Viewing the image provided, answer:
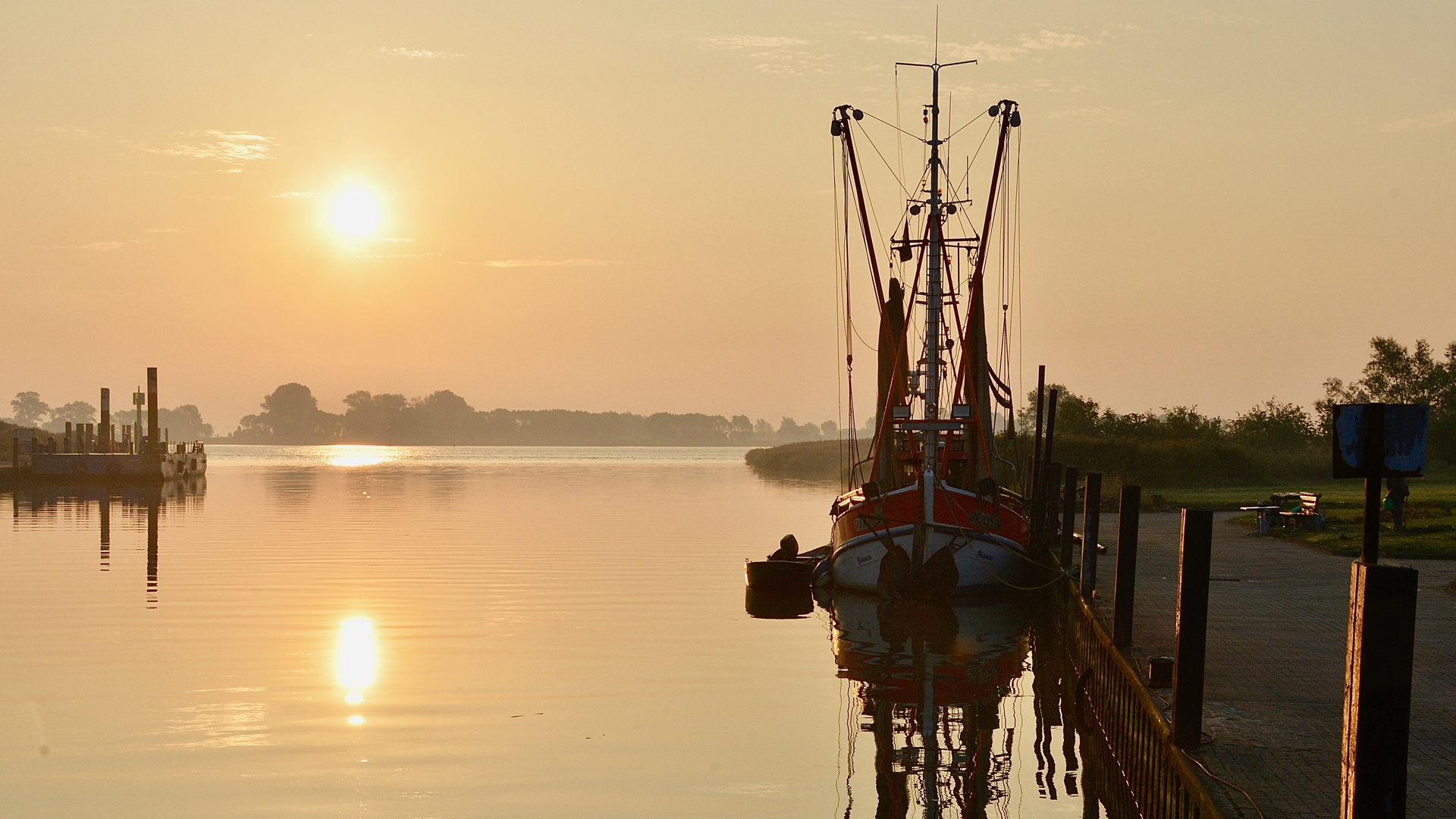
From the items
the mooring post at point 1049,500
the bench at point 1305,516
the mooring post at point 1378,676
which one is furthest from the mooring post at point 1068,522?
the mooring post at point 1378,676

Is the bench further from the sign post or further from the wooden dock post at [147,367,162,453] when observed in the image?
the wooden dock post at [147,367,162,453]

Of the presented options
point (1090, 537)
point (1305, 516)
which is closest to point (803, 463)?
point (1305, 516)

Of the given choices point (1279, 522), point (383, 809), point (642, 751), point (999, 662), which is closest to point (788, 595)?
point (999, 662)

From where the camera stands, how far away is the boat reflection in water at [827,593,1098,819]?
13.6 meters

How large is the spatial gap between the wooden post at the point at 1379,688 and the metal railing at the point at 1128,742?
177 centimetres

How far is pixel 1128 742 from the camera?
44.1 feet

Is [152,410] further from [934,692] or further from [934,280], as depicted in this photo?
[934,692]

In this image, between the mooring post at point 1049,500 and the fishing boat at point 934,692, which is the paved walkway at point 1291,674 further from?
the mooring post at point 1049,500

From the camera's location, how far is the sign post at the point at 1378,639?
7.22 metres

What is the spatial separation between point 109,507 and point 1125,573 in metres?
55.9

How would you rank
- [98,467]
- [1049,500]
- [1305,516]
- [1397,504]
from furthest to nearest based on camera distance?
[98,467] < [1305,516] < [1049,500] < [1397,504]

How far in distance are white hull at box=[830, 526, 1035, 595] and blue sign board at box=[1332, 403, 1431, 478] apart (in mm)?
19429

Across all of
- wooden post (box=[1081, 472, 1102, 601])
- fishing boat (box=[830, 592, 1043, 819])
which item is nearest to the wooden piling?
fishing boat (box=[830, 592, 1043, 819])

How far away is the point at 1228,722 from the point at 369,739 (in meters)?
8.81
